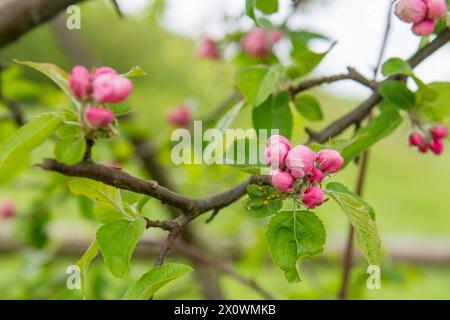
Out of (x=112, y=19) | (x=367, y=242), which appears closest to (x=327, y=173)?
(x=367, y=242)

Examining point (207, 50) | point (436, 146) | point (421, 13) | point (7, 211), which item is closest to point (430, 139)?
point (436, 146)

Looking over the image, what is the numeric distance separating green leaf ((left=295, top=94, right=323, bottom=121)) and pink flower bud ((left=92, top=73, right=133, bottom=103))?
0.30 m

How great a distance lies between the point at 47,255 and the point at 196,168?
0.35m

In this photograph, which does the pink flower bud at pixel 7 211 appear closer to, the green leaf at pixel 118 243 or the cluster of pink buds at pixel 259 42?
the cluster of pink buds at pixel 259 42

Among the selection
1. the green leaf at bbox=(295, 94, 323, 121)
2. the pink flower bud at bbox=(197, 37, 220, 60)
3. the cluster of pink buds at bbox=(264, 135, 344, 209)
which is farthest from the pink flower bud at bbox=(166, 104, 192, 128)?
the cluster of pink buds at bbox=(264, 135, 344, 209)

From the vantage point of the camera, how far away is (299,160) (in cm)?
45

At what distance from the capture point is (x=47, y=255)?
52.2 inches

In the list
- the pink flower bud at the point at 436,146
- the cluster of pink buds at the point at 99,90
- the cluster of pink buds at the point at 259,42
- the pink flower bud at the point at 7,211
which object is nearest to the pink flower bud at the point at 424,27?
the pink flower bud at the point at 436,146

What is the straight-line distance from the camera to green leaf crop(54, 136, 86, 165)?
1.40 ft

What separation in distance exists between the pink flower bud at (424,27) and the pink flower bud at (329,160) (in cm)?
17

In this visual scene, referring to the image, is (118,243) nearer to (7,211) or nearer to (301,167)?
(301,167)

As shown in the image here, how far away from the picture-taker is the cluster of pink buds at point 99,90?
43 centimetres

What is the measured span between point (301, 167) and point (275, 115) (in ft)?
0.65

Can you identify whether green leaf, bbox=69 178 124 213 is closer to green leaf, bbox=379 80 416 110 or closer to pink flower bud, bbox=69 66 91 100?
pink flower bud, bbox=69 66 91 100
